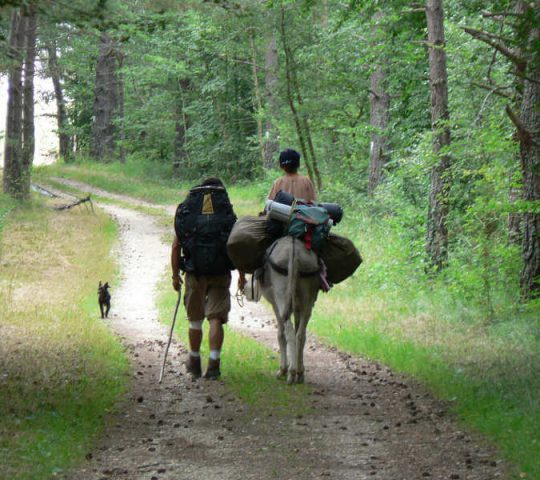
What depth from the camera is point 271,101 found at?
29.3 meters

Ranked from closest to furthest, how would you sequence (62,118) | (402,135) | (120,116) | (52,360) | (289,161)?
1. (289,161)
2. (52,360)
3. (402,135)
4. (120,116)
5. (62,118)

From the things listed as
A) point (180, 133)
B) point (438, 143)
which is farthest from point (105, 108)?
point (438, 143)

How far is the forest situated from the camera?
9.31 m

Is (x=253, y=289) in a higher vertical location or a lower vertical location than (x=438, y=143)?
lower

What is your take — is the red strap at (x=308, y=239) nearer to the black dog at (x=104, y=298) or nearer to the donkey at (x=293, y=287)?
the donkey at (x=293, y=287)

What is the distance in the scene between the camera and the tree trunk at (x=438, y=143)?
1438cm

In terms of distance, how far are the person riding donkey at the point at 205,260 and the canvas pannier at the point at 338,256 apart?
109cm

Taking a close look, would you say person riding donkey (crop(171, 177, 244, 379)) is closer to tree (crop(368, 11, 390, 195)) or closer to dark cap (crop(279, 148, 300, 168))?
dark cap (crop(279, 148, 300, 168))

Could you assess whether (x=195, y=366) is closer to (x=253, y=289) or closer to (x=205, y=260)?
(x=253, y=289)

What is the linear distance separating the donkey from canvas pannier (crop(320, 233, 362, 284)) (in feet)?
0.85

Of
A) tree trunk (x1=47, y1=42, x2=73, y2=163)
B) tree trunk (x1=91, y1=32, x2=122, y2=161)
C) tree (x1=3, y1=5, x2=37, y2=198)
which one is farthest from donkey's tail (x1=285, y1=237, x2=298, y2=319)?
tree trunk (x1=47, y1=42, x2=73, y2=163)

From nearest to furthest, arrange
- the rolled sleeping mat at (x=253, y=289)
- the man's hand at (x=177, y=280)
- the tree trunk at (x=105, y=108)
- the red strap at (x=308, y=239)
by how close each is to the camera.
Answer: the red strap at (x=308, y=239) → the rolled sleeping mat at (x=253, y=289) → the man's hand at (x=177, y=280) → the tree trunk at (x=105, y=108)

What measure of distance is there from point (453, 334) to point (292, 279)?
3384mm

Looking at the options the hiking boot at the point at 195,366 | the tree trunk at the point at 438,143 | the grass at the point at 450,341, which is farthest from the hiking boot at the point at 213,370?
the tree trunk at the point at 438,143
